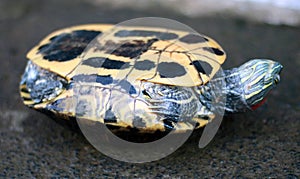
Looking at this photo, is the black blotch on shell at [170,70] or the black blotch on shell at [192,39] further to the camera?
the black blotch on shell at [192,39]

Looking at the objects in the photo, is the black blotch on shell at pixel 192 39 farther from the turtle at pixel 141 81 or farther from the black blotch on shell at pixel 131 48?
the black blotch on shell at pixel 131 48

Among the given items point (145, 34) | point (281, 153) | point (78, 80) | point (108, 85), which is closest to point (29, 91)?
point (78, 80)

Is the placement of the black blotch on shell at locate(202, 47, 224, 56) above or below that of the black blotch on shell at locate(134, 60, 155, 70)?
above

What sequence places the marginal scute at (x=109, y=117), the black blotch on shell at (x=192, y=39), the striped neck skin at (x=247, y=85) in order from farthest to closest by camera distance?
the black blotch on shell at (x=192, y=39)
the striped neck skin at (x=247, y=85)
the marginal scute at (x=109, y=117)

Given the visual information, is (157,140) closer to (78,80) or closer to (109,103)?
(109,103)

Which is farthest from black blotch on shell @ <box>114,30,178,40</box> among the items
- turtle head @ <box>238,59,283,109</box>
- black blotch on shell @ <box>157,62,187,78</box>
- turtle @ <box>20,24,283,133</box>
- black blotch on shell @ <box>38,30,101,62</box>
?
turtle head @ <box>238,59,283,109</box>

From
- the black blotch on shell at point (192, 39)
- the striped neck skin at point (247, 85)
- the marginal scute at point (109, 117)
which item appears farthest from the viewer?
the black blotch on shell at point (192, 39)

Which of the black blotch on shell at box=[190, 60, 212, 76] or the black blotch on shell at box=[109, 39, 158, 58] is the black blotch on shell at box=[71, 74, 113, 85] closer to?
the black blotch on shell at box=[109, 39, 158, 58]

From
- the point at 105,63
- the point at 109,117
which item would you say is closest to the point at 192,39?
the point at 105,63

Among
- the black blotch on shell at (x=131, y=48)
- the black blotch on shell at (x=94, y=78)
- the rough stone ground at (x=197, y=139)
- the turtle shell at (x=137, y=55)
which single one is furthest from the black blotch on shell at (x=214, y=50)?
the black blotch on shell at (x=94, y=78)
